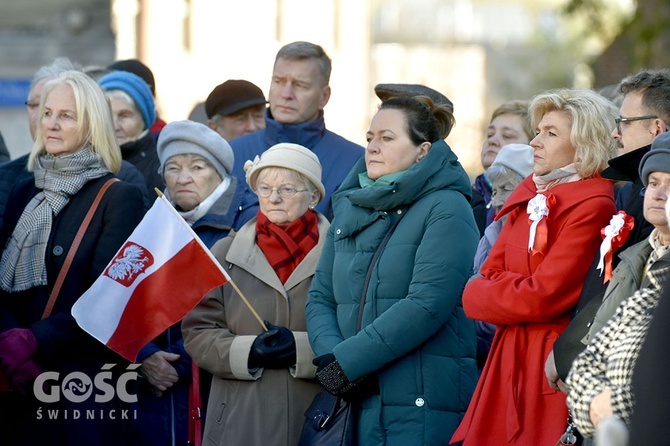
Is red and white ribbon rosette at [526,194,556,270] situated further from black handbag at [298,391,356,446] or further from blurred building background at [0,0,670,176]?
blurred building background at [0,0,670,176]

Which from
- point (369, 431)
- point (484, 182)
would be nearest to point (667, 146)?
point (369, 431)

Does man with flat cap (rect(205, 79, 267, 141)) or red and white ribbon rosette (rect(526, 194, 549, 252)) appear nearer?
red and white ribbon rosette (rect(526, 194, 549, 252))

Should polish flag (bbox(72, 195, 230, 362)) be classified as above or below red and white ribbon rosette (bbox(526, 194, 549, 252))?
below

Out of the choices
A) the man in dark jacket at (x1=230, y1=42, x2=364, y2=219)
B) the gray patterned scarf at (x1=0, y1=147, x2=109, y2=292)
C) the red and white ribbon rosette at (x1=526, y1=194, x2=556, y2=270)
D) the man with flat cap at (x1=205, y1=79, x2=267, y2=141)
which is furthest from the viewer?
the man with flat cap at (x1=205, y1=79, x2=267, y2=141)

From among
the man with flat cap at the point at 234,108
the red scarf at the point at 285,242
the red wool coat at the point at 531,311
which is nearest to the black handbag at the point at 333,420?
the red wool coat at the point at 531,311

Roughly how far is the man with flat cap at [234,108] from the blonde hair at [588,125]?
11.9ft

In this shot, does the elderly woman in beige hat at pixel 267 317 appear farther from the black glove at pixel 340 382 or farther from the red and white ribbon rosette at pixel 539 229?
the red and white ribbon rosette at pixel 539 229

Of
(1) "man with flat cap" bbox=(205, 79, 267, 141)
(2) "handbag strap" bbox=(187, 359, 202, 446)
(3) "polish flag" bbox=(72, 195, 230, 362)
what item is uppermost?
(1) "man with flat cap" bbox=(205, 79, 267, 141)

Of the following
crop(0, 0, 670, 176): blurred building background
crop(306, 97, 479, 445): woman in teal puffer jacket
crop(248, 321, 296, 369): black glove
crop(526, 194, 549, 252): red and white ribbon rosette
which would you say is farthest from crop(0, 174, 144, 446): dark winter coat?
crop(0, 0, 670, 176): blurred building background

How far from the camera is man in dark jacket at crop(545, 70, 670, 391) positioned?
512 cm

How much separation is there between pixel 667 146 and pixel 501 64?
56782 millimetres

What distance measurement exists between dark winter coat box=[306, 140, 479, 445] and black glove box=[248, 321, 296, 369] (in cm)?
17

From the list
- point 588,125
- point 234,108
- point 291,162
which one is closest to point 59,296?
point 291,162

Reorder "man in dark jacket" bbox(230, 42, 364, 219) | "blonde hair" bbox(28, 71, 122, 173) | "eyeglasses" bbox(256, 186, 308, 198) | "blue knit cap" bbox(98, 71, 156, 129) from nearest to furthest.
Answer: "eyeglasses" bbox(256, 186, 308, 198)
"blonde hair" bbox(28, 71, 122, 173)
"man in dark jacket" bbox(230, 42, 364, 219)
"blue knit cap" bbox(98, 71, 156, 129)
